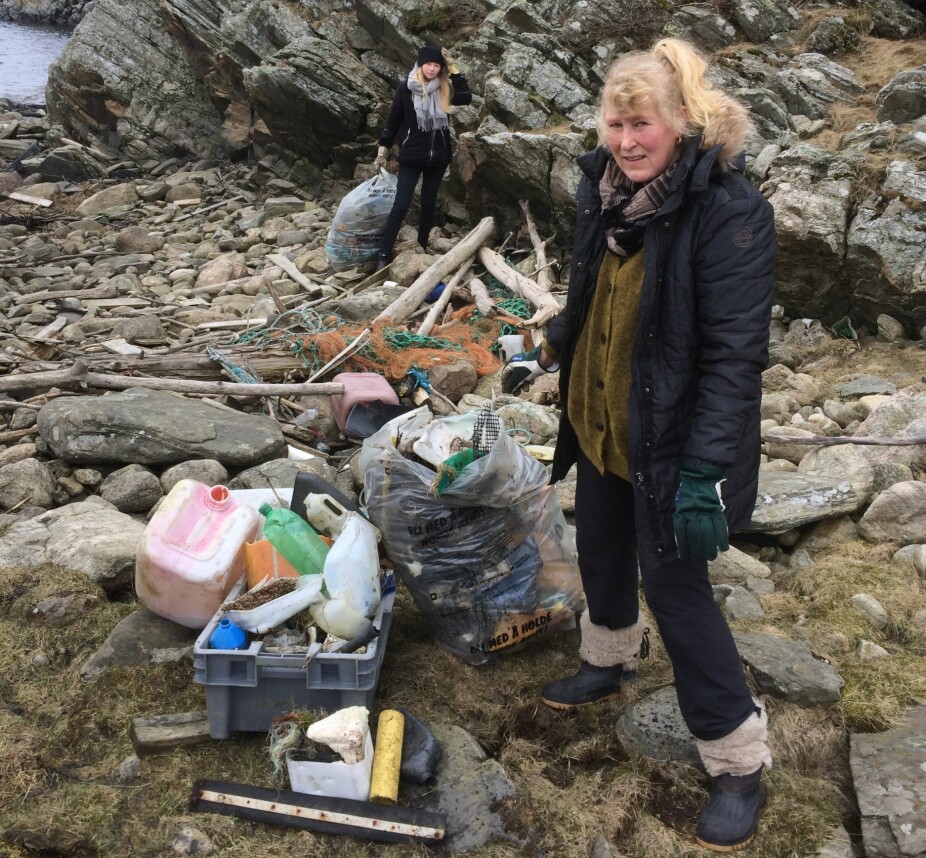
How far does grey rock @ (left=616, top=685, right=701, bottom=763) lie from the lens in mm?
2889

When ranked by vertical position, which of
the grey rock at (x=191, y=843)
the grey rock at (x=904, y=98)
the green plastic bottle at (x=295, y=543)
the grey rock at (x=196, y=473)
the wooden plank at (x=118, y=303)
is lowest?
the wooden plank at (x=118, y=303)

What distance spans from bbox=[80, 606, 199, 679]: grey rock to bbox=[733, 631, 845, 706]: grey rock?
2.13 metres

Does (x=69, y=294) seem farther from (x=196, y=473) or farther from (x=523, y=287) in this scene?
(x=196, y=473)

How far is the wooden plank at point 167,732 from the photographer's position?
2.88m

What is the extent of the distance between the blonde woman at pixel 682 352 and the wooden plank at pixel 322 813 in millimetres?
852

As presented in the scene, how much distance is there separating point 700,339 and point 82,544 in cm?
299

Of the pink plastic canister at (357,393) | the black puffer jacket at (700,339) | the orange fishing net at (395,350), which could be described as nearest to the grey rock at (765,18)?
the orange fishing net at (395,350)

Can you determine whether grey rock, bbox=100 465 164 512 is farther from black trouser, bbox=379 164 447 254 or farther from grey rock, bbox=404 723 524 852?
black trouser, bbox=379 164 447 254

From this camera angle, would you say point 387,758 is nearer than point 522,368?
Yes

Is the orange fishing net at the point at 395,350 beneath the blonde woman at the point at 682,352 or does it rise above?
beneath

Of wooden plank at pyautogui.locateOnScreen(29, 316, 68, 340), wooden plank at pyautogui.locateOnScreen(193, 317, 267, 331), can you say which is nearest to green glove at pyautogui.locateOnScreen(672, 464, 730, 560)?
wooden plank at pyautogui.locateOnScreen(193, 317, 267, 331)

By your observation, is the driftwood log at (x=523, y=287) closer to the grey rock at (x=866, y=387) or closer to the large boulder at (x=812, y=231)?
the large boulder at (x=812, y=231)

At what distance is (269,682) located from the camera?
2.87m

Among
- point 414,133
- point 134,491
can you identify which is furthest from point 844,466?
point 414,133
